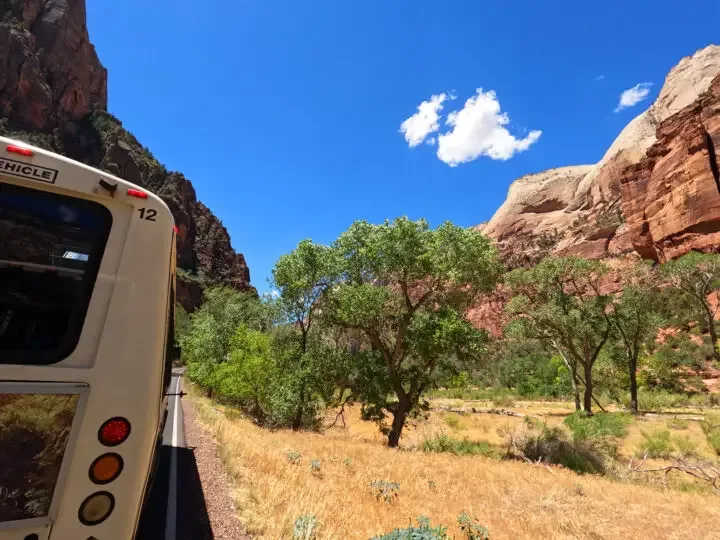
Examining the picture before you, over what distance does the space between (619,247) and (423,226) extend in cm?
8651

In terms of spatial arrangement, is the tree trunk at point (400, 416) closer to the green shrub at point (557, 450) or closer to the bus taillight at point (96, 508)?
the green shrub at point (557, 450)

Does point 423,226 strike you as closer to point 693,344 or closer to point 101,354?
point 101,354

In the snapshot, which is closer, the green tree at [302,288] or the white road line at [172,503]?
the white road line at [172,503]

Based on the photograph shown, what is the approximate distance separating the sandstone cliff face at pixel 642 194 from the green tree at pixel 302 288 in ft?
212

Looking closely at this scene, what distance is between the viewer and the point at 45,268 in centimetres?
243

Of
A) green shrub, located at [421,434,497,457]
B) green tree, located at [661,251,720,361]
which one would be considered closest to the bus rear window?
green shrub, located at [421,434,497,457]

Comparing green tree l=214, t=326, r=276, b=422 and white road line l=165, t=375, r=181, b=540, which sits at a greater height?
green tree l=214, t=326, r=276, b=422

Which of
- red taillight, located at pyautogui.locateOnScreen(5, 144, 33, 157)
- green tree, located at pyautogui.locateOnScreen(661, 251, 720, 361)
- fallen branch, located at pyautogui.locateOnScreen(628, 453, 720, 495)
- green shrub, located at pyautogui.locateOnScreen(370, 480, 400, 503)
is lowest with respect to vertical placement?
fallen branch, located at pyautogui.locateOnScreen(628, 453, 720, 495)

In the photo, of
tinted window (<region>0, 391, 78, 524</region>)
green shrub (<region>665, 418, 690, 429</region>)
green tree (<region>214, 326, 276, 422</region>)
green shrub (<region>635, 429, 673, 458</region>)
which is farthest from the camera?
green shrub (<region>665, 418, 690, 429</region>)

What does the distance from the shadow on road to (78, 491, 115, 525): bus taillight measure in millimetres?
2658

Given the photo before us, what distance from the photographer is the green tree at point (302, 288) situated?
640 inches

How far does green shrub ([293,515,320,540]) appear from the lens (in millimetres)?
4547

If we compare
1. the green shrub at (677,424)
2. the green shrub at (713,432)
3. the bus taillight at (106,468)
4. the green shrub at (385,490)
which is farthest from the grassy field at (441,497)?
the green shrub at (677,424)

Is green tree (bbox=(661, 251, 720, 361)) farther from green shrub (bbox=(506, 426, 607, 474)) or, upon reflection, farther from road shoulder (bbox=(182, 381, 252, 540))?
road shoulder (bbox=(182, 381, 252, 540))
